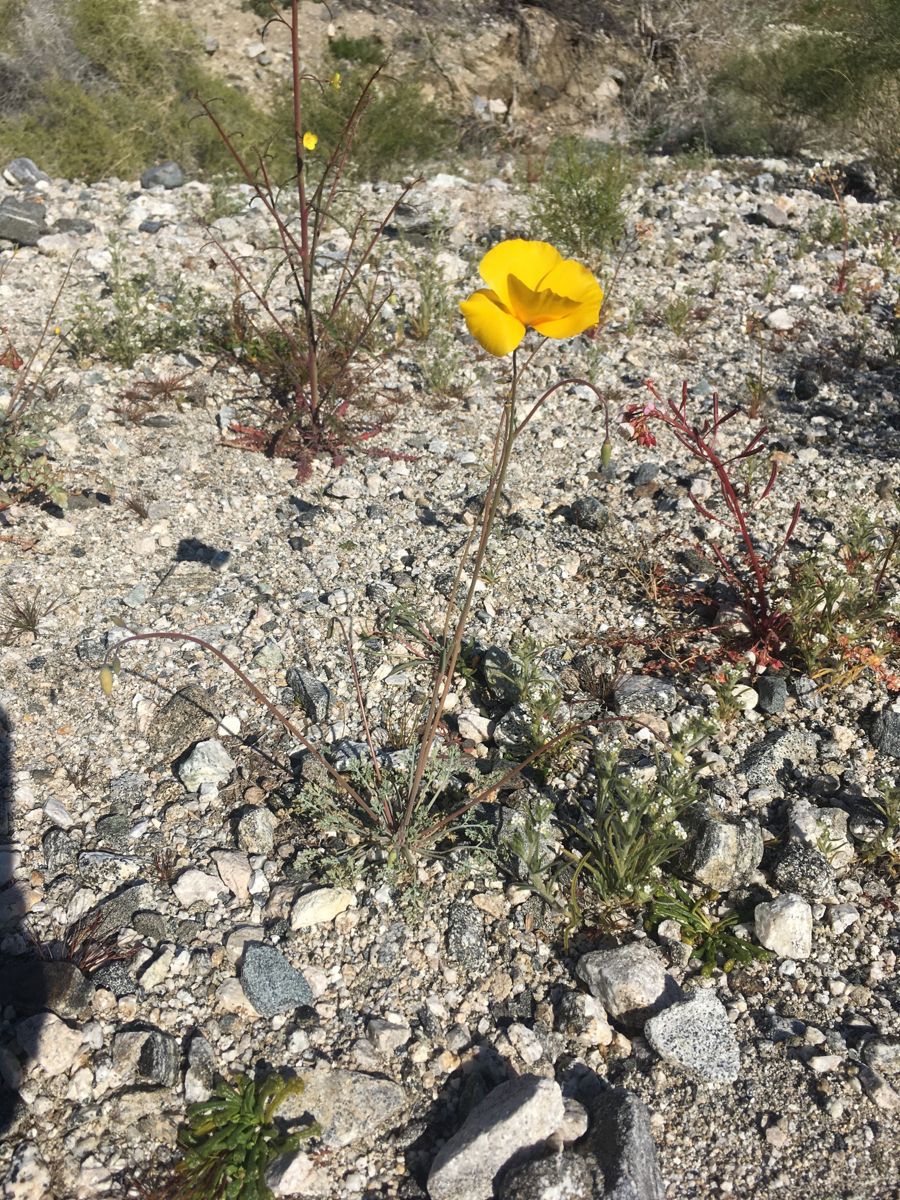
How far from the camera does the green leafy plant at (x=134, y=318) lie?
14.0ft

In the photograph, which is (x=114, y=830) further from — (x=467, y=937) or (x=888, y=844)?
(x=888, y=844)

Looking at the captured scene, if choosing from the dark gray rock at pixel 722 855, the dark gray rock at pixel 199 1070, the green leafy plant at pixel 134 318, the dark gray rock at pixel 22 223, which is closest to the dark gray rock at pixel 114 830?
the dark gray rock at pixel 199 1070

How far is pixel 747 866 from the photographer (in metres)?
2.42

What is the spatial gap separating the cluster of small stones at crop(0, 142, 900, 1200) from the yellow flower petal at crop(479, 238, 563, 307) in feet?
4.51

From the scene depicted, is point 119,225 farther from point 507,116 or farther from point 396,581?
point 507,116

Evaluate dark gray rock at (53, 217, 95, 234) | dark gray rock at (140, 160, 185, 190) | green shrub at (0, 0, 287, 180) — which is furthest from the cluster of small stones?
green shrub at (0, 0, 287, 180)

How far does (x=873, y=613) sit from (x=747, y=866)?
102 centimetres

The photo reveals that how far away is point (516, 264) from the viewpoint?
5.89 ft

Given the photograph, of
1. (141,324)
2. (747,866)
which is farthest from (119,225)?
(747,866)

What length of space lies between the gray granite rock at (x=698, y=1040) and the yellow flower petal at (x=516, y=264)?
5.22ft

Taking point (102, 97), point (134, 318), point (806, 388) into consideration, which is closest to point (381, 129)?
point (102, 97)

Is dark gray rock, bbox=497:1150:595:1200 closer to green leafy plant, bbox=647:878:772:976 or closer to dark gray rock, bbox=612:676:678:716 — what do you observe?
green leafy plant, bbox=647:878:772:976

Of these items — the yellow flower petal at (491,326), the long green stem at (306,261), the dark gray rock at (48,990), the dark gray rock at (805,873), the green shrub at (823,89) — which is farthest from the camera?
the green shrub at (823,89)

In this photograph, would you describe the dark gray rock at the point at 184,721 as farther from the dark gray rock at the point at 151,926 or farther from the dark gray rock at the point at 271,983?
the dark gray rock at the point at 271,983
